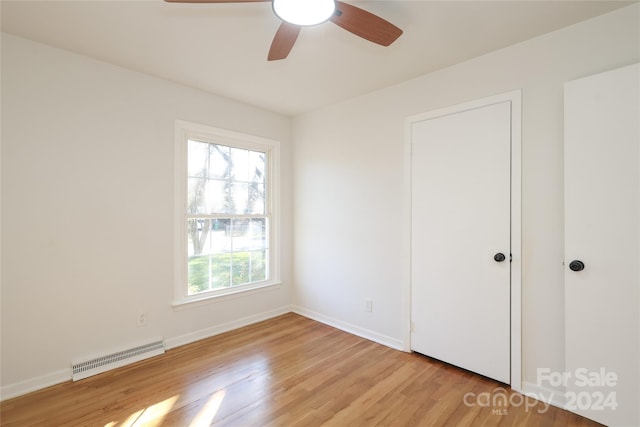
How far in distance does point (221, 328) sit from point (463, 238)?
2.60 meters

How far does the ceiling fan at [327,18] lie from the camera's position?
58.0 inches

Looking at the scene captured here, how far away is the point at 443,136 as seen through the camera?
260 cm

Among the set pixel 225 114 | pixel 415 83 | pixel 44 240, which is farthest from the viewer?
pixel 225 114

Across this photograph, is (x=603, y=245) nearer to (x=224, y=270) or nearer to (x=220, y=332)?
(x=224, y=270)

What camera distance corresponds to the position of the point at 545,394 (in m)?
2.10

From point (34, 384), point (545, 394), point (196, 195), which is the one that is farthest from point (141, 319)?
point (545, 394)

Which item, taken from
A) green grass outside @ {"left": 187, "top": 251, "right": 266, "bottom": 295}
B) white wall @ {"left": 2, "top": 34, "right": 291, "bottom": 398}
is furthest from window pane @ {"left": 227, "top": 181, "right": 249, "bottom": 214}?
white wall @ {"left": 2, "top": 34, "right": 291, "bottom": 398}

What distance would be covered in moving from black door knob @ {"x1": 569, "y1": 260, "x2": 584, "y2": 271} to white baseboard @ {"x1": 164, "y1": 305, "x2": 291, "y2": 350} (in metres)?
3.01

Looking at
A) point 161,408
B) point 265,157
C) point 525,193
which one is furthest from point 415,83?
point 161,408

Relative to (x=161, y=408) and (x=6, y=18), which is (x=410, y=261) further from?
(x=6, y=18)

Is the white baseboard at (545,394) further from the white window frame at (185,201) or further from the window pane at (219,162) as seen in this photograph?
the window pane at (219,162)

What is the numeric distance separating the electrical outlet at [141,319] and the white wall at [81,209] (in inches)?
1.5

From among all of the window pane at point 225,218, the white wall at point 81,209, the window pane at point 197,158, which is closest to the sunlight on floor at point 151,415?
the white wall at point 81,209

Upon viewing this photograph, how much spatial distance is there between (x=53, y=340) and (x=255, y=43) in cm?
272
